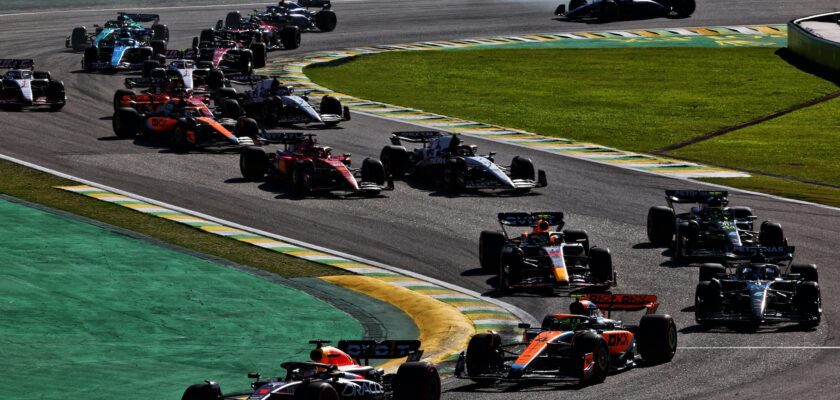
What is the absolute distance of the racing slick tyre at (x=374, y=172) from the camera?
1764 inches

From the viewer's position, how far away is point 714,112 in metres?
62.5

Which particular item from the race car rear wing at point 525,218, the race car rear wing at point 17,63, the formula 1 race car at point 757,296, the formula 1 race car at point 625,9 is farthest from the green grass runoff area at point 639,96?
the formula 1 race car at point 757,296

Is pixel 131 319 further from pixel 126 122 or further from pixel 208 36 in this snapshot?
pixel 208 36

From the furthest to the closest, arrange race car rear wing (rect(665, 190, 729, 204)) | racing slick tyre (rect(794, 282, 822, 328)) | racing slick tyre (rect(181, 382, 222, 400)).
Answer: race car rear wing (rect(665, 190, 729, 204))
racing slick tyre (rect(794, 282, 822, 328))
racing slick tyre (rect(181, 382, 222, 400))

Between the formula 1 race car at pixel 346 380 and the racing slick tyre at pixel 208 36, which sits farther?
the racing slick tyre at pixel 208 36

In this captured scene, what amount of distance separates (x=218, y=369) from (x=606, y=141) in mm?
32287

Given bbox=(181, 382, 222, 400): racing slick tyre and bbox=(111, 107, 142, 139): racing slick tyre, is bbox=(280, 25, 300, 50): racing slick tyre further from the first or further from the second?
bbox=(181, 382, 222, 400): racing slick tyre

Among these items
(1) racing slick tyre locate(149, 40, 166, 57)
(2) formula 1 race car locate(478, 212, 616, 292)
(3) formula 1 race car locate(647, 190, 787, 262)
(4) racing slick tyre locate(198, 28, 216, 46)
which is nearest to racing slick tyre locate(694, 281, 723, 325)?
(2) formula 1 race car locate(478, 212, 616, 292)

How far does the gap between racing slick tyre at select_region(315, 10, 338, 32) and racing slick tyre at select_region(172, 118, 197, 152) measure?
3354 cm

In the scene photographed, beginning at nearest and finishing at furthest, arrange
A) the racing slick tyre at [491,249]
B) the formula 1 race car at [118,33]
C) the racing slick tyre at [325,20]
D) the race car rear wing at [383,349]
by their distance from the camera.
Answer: the race car rear wing at [383,349]
the racing slick tyre at [491,249]
the formula 1 race car at [118,33]
the racing slick tyre at [325,20]

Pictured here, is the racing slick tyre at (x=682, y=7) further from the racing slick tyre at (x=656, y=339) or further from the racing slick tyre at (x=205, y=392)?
the racing slick tyre at (x=205, y=392)

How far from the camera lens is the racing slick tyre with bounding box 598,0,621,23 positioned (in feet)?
287

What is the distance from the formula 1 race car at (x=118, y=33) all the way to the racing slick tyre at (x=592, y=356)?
48.4 meters

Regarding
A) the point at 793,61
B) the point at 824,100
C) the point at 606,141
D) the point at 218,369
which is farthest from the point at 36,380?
the point at 793,61
